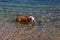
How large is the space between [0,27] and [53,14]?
3788 millimetres

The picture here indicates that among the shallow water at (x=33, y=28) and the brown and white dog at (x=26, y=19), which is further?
the brown and white dog at (x=26, y=19)

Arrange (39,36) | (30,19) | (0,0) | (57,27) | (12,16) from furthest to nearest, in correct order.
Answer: (0,0) → (12,16) → (30,19) → (57,27) → (39,36)

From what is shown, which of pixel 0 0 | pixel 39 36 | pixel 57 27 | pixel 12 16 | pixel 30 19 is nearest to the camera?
pixel 39 36

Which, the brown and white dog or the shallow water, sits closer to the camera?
the shallow water

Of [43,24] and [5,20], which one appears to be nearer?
[43,24]

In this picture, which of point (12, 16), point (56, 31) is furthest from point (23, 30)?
point (12, 16)

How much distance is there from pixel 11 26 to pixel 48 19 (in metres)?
2.22

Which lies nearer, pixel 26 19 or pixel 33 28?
pixel 33 28

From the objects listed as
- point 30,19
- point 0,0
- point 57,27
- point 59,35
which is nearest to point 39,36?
point 59,35

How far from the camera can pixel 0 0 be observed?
17.3 m

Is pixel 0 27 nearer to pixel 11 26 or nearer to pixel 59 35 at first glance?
pixel 11 26

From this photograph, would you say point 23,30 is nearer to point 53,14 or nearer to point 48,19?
point 48,19

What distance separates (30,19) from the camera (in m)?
9.85

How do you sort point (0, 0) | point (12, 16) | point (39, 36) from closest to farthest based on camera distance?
point (39, 36), point (12, 16), point (0, 0)
